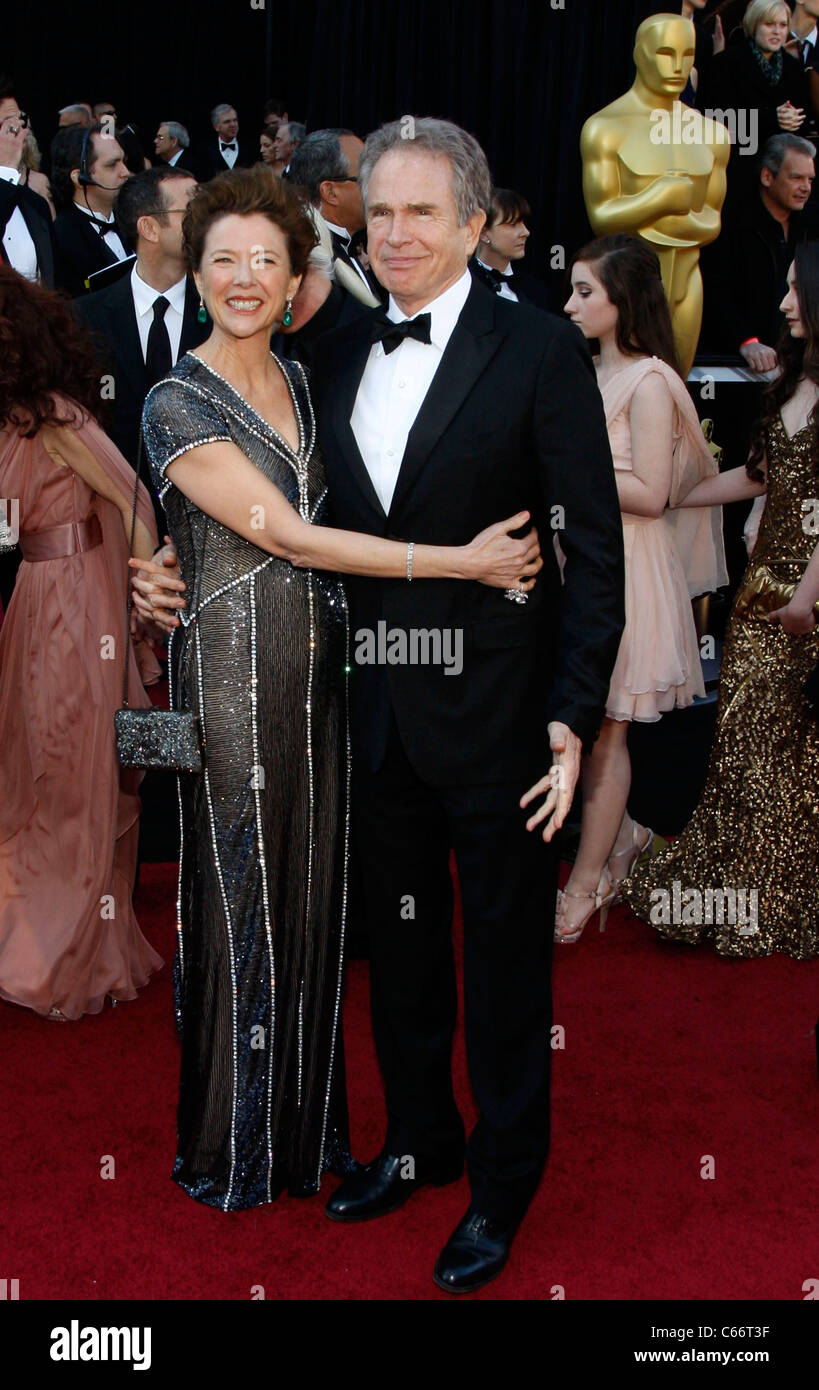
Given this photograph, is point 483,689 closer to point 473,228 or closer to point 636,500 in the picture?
point 473,228

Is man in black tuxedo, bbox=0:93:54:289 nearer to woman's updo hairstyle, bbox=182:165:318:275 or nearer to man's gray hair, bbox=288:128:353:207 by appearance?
man's gray hair, bbox=288:128:353:207

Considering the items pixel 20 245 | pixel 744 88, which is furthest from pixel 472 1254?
pixel 744 88

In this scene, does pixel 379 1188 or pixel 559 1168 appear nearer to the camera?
pixel 379 1188

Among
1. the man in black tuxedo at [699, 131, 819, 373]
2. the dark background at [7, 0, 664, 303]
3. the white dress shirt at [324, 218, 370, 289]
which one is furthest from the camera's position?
the dark background at [7, 0, 664, 303]

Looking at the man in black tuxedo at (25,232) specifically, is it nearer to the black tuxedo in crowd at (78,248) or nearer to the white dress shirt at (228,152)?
the black tuxedo in crowd at (78,248)

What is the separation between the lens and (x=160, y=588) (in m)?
2.39

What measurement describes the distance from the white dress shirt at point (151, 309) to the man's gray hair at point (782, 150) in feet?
9.39

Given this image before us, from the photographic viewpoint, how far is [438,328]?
2244 millimetres

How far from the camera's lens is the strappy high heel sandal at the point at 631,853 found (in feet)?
13.4

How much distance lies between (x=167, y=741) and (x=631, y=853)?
2.08 metres

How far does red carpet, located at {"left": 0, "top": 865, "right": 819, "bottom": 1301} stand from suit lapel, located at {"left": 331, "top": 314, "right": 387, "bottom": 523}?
1235 mm

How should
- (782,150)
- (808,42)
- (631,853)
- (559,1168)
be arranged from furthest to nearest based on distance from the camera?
1. (808,42)
2. (782,150)
3. (631,853)
4. (559,1168)

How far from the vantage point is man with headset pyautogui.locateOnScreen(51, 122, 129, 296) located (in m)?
6.37

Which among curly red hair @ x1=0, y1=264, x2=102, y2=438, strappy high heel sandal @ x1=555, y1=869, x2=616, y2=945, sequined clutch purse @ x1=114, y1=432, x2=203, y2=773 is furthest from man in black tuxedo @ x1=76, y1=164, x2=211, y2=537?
sequined clutch purse @ x1=114, y1=432, x2=203, y2=773
